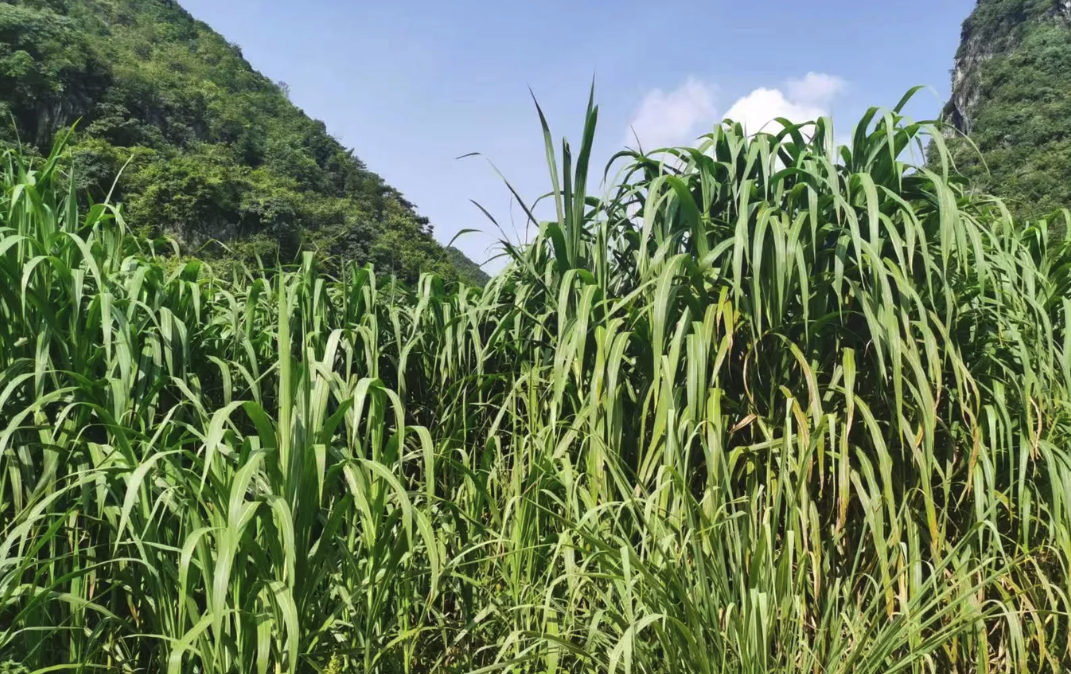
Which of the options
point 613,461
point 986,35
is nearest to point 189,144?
point 613,461

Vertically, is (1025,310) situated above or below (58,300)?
above

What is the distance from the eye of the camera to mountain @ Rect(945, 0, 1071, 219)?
2255cm

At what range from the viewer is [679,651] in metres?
1.11

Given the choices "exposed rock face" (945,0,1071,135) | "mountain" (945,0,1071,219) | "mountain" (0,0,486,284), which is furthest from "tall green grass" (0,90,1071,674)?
"exposed rock face" (945,0,1071,135)

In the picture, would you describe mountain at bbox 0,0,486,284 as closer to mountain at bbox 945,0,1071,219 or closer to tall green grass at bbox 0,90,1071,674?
tall green grass at bbox 0,90,1071,674

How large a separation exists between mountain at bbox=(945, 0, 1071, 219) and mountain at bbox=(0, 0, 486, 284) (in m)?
18.7

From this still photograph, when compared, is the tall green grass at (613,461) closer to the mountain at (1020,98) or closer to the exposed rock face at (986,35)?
the mountain at (1020,98)

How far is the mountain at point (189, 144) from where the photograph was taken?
2711 centimetres

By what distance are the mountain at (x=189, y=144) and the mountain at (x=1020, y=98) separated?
18.7 metres

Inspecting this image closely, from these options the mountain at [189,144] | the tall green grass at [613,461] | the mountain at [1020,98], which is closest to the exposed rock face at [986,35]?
the mountain at [1020,98]

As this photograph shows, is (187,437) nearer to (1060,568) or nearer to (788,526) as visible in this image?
(788,526)

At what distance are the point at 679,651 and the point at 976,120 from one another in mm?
42114

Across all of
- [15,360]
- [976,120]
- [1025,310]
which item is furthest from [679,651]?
[976,120]

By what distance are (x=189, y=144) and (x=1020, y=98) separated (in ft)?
130
